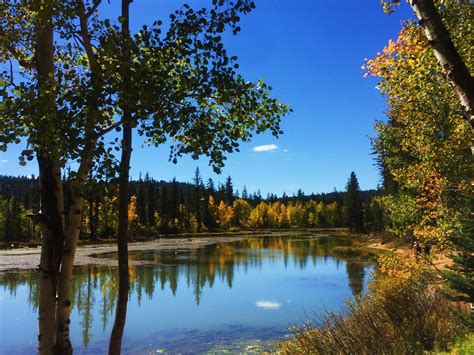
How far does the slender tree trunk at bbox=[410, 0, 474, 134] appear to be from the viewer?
3.24 m

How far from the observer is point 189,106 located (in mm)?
4914

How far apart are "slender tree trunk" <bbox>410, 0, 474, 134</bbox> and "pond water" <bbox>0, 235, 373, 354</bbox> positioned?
9718 millimetres

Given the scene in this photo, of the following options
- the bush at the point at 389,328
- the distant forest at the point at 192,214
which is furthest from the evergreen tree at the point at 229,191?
the bush at the point at 389,328

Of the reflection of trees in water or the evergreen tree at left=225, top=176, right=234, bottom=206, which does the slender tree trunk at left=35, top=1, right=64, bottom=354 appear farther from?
the evergreen tree at left=225, top=176, right=234, bottom=206

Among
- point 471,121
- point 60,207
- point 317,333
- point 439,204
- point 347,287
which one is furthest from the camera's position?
point 347,287

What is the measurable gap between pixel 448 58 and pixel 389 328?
28.4 feet

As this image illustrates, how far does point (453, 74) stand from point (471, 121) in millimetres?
402

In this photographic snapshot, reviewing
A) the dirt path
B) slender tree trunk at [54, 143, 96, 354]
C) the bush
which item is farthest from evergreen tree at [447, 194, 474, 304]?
the dirt path

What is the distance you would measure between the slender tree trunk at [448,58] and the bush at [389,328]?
21.6 feet

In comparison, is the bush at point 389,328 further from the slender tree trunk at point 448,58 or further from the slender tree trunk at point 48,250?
the slender tree trunk at point 448,58

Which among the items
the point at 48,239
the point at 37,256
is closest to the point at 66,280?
the point at 48,239

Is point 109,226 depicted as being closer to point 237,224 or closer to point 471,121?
point 237,224

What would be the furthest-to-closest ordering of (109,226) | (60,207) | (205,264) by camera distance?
(109,226) < (205,264) < (60,207)

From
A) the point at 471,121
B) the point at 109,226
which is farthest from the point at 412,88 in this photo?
the point at 109,226
